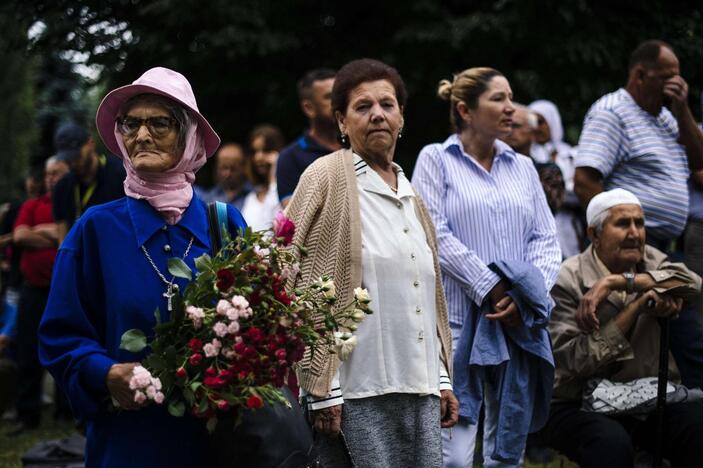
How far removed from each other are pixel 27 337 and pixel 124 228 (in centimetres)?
698

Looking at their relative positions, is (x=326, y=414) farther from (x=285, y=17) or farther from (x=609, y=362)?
(x=285, y=17)

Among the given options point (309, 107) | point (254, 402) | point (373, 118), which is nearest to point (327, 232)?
point (373, 118)

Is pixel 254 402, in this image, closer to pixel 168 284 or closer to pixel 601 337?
pixel 168 284

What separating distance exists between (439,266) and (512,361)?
793 mm

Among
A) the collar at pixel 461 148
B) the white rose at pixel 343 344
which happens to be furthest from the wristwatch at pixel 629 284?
the white rose at pixel 343 344

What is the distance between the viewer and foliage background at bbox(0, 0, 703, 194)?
10.0m

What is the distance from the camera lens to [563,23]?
11.5m

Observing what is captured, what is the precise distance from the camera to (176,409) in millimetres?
3441

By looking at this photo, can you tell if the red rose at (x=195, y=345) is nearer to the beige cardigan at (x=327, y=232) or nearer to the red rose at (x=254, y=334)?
the red rose at (x=254, y=334)

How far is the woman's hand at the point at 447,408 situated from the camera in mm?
5090

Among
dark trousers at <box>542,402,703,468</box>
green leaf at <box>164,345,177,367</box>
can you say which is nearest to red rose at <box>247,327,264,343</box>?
green leaf at <box>164,345,177,367</box>

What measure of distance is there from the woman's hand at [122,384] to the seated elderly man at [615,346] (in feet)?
9.67

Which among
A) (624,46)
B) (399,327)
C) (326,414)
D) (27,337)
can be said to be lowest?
(27,337)

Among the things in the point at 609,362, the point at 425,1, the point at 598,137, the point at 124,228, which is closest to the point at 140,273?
the point at 124,228
